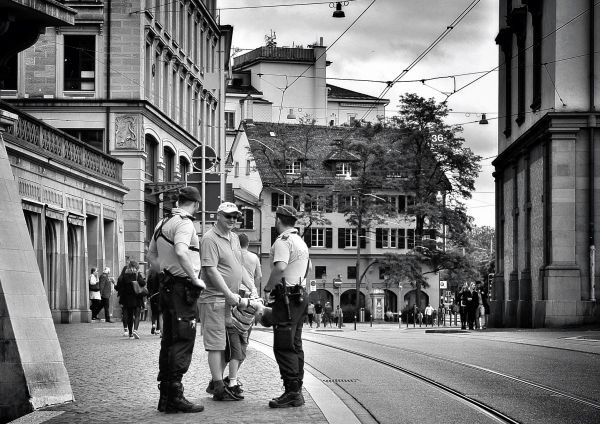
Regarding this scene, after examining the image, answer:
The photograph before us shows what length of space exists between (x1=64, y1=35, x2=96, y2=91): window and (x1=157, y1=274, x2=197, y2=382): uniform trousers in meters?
36.1

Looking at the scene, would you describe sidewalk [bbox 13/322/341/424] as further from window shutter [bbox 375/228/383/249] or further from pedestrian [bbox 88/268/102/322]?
window shutter [bbox 375/228/383/249]

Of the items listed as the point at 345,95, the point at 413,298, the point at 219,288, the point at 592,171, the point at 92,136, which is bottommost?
the point at 413,298

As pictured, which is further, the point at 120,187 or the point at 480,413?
the point at 120,187

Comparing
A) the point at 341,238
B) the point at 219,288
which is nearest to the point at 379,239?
the point at 341,238

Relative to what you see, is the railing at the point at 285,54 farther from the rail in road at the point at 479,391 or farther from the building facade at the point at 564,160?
the rail in road at the point at 479,391

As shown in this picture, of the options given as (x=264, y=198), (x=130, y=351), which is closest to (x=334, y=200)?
(x=264, y=198)

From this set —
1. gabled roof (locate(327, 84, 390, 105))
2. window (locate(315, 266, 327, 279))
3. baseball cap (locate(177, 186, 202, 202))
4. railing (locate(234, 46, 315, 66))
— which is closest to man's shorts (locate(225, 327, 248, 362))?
baseball cap (locate(177, 186, 202, 202))

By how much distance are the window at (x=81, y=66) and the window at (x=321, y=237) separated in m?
49.7

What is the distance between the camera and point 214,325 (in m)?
11.4

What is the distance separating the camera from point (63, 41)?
45156 millimetres

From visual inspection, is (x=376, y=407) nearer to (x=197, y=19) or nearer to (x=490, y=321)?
(x=490, y=321)

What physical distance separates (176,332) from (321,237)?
84289mm

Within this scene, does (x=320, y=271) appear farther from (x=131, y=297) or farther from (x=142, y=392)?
(x=142, y=392)

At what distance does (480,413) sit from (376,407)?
1099mm
